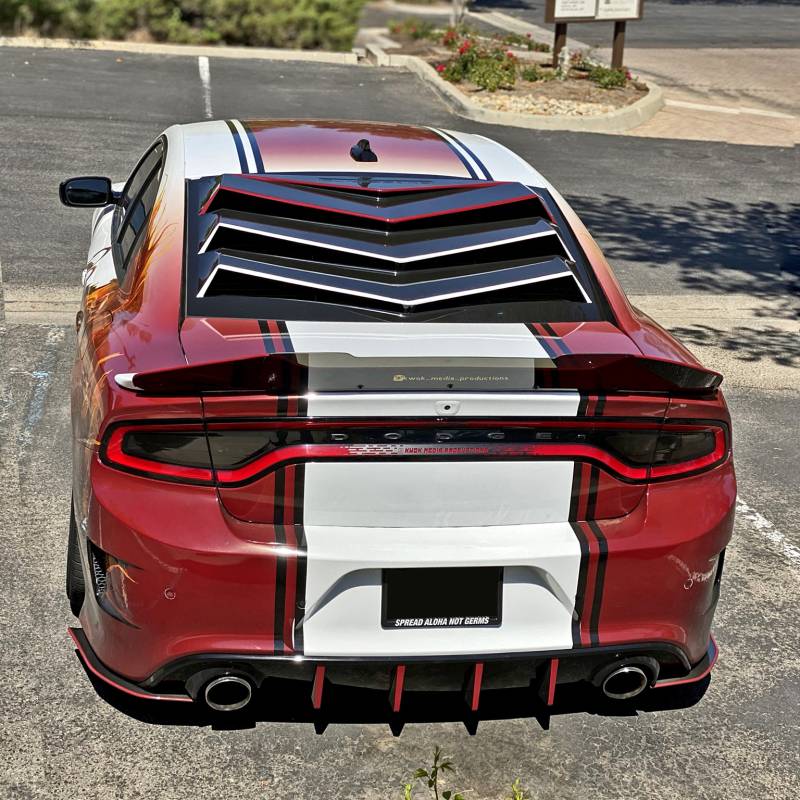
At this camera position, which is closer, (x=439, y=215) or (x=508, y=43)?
(x=439, y=215)

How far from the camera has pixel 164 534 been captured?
3.30 meters

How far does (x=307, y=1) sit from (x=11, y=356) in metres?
17.2

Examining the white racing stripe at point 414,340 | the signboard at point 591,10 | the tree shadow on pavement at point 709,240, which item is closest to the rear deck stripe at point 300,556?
the white racing stripe at point 414,340

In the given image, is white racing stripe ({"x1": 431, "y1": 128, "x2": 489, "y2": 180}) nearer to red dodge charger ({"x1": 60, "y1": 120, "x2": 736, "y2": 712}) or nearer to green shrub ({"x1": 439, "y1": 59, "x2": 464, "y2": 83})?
red dodge charger ({"x1": 60, "y1": 120, "x2": 736, "y2": 712})

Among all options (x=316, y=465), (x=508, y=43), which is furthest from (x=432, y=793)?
(x=508, y=43)

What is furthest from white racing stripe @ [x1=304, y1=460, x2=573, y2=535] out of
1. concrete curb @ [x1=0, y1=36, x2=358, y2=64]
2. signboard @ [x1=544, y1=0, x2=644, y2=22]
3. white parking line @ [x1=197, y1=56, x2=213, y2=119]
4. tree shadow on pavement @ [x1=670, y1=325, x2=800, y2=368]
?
concrete curb @ [x1=0, y1=36, x2=358, y2=64]

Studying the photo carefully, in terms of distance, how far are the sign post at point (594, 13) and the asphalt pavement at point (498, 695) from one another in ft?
23.5

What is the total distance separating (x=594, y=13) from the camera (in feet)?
61.2

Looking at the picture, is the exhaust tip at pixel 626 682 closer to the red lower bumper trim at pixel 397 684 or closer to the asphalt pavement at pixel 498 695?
the asphalt pavement at pixel 498 695

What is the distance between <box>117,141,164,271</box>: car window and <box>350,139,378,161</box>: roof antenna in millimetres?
811

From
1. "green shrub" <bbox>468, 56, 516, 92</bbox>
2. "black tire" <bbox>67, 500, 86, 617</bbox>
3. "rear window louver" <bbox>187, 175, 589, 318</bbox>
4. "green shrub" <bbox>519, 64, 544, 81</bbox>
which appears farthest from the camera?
"green shrub" <bbox>519, 64, 544, 81</bbox>

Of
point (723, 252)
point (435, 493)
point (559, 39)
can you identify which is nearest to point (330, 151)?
point (435, 493)

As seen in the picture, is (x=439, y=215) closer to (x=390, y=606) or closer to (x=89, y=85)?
(x=390, y=606)

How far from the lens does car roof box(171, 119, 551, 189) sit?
15.3 ft
